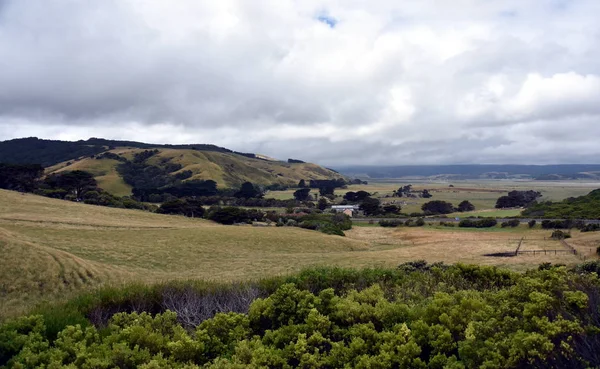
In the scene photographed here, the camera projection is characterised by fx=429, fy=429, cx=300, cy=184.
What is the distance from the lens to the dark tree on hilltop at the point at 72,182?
8469cm

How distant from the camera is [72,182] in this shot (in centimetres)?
8506

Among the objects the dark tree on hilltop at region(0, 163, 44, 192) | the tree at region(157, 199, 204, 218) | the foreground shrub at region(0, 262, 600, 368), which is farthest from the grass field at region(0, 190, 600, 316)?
the dark tree on hilltop at region(0, 163, 44, 192)

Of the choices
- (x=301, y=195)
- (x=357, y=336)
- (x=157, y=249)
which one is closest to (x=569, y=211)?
(x=157, y=249)

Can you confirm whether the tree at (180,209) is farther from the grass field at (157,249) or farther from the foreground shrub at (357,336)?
the foreground shrub at (357,336)

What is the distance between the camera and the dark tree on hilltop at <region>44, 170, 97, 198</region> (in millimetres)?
84688

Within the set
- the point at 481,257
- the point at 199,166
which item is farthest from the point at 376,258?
the point at 199,166

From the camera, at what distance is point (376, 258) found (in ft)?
119

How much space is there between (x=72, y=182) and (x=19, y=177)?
8908 millimetres

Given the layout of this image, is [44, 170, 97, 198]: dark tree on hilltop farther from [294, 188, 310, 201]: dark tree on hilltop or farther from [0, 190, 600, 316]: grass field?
[294, 188, 310, 201]: dark tree on hilltop

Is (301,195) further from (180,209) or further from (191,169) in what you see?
(180,209)

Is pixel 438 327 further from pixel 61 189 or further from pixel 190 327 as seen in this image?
pixel 61 189

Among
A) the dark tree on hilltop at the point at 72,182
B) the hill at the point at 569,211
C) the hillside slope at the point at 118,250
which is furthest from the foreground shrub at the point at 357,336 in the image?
the dark tree on hilltop at the point at 72,182

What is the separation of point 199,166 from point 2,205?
107 meters

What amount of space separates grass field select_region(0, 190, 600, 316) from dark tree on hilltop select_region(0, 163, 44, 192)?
22.2 metres
